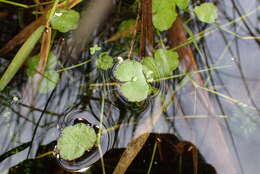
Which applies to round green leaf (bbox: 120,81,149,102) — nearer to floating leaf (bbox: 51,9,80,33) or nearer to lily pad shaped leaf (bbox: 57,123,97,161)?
lily pad shaped leaf (bbox: 57,123,97,161)

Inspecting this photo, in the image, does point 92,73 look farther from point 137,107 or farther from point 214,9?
point 214,9

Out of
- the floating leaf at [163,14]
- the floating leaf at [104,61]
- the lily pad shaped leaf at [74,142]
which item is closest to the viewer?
the lily pad shaped leaf at [74,142]

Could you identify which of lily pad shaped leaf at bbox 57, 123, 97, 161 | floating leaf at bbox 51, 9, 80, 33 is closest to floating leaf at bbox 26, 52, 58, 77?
floating leaf at bbox 51, 9, 80, 33

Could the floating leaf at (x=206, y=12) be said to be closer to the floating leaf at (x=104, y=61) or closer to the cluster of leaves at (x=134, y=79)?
the cluster of leaves at (x=134, y=79)

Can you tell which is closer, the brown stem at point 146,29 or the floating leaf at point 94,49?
the brown stem at point 146,29

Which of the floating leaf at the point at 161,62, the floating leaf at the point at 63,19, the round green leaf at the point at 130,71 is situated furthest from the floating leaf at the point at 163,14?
the floating leaf at the point at 63,19

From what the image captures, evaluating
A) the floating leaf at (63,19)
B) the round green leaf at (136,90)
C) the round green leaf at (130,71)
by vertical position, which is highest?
the floating leaf at (63,19)
